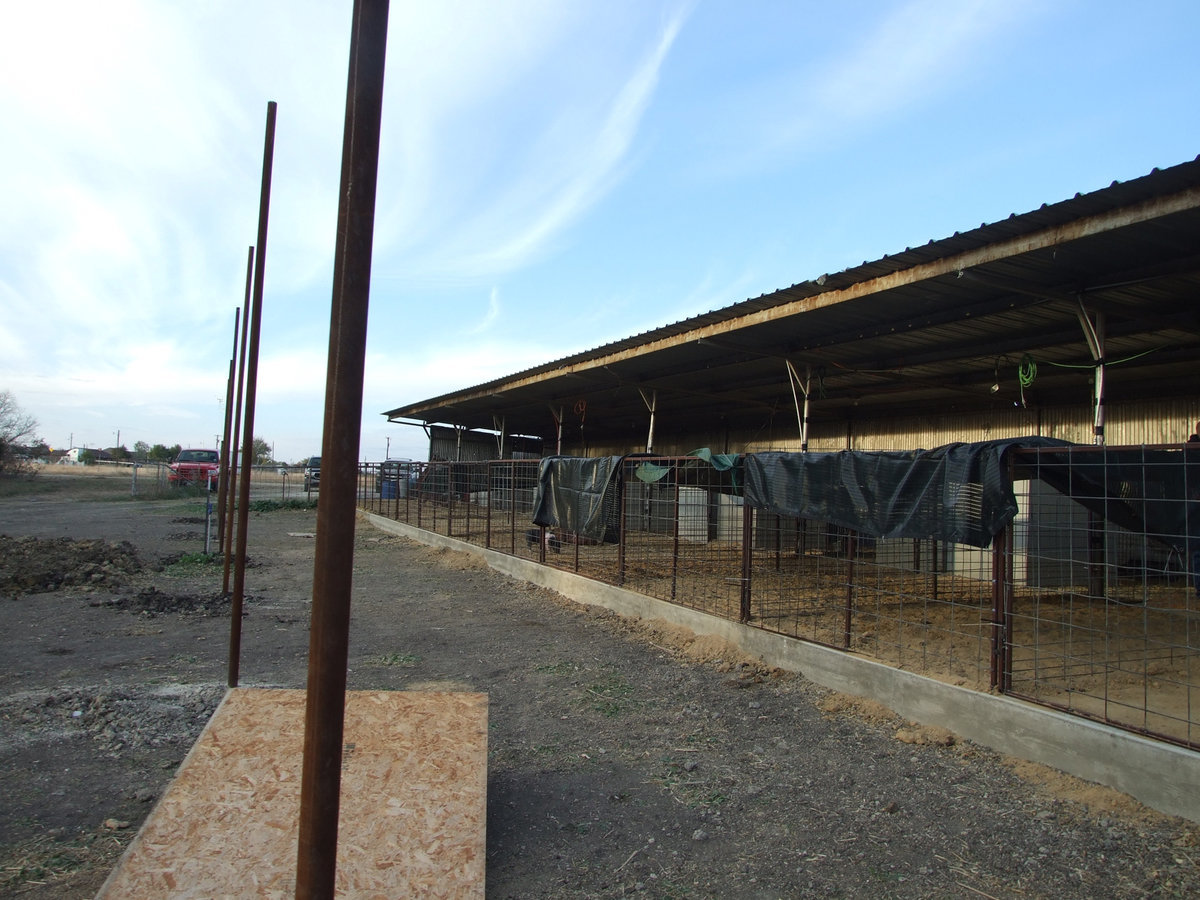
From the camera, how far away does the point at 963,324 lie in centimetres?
873

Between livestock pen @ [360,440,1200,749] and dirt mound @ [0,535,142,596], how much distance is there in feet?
21.5

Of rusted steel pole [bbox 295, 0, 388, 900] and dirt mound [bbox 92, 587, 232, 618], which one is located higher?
rusted steel pole [bbox 295, 0, 388, 900]

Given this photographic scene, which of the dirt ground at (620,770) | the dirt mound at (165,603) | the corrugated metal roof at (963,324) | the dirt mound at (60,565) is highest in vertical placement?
the corrugated metal roof at (963,324)

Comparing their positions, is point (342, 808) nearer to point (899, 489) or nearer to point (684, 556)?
point (899, 489)

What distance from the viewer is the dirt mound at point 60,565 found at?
33.5 ft

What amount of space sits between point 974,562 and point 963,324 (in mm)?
2820

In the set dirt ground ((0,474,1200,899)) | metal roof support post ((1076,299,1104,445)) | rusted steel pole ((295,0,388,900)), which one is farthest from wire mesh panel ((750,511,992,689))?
rusted steel pole ((295,0,388,900))

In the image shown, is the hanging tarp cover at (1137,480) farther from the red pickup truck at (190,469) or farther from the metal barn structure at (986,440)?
the red pickup truck at (190,469)

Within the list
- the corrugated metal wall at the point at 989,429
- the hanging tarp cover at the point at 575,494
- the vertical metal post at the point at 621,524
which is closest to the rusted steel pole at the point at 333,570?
the vertical metal post at the point at 621,524

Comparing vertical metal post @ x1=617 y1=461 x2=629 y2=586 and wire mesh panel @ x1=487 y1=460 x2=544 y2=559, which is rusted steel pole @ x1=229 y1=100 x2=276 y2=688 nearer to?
vertical metal post @ x1=617 y1=461 x2=629 y2=586

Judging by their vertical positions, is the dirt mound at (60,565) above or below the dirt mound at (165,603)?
above

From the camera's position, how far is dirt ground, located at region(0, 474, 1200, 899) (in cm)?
349

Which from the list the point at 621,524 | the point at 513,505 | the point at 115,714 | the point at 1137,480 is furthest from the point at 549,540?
the point at 1137,480

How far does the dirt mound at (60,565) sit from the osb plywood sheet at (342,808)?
8.26 meters
